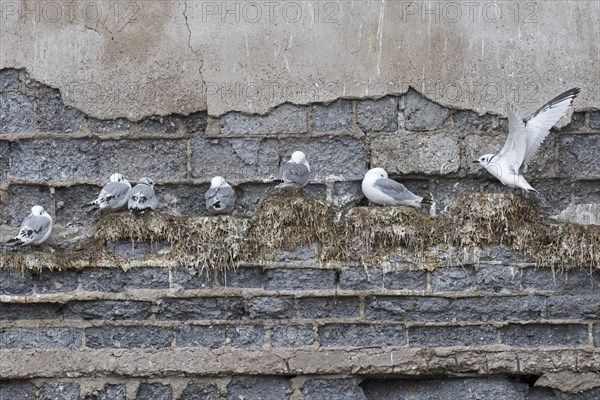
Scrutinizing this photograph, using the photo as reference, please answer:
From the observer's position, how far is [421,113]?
5.16 metres

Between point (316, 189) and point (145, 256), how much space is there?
100 cm

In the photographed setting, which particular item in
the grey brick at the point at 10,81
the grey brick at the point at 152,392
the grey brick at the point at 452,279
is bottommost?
the grey brick at the point at 152,392

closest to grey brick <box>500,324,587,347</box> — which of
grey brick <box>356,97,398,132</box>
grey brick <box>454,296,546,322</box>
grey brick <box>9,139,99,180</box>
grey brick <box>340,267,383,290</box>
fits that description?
grey brick <box>454,296,546,322</box>

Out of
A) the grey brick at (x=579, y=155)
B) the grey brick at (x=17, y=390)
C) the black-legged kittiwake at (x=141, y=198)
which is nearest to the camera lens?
the black-legged kittiwake at (x=141, y=198)

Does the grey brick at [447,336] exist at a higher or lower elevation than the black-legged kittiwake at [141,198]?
lower

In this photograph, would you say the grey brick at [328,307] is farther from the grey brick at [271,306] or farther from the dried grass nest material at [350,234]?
the dried grass nest material at [350,234]

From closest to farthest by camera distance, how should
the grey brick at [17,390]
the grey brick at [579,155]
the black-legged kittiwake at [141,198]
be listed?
the black-legged kittiwake at [141,198]
the grey brick at [17,390]
the grey brick at [579,155]

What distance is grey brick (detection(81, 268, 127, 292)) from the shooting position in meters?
4.96

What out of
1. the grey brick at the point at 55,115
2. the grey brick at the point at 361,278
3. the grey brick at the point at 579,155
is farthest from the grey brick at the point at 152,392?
the grey brick at the point at 579,155

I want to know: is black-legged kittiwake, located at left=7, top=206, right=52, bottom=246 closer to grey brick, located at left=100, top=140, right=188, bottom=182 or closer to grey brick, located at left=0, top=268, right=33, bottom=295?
grey brick, located at left=0, top=268, right=33, bottom=295

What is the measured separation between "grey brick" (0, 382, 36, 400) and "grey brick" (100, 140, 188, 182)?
4.02 feet

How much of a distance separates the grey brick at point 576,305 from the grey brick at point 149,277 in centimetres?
203

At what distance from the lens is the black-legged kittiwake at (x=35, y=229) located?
489 centimetres

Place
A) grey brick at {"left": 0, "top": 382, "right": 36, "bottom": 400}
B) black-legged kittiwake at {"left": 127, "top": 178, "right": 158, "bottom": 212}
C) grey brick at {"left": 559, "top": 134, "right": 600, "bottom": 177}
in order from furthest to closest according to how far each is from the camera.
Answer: grey brick at {"left": 559, "top": 134, "right": 600, "bottom": 177}
grey brick at {"left": 0, "top": 382, "right": 36, "bottom": 400}
black-legged kittiwake at {"left": 127, "top": 178, "right": 158, "bottom": 212}
